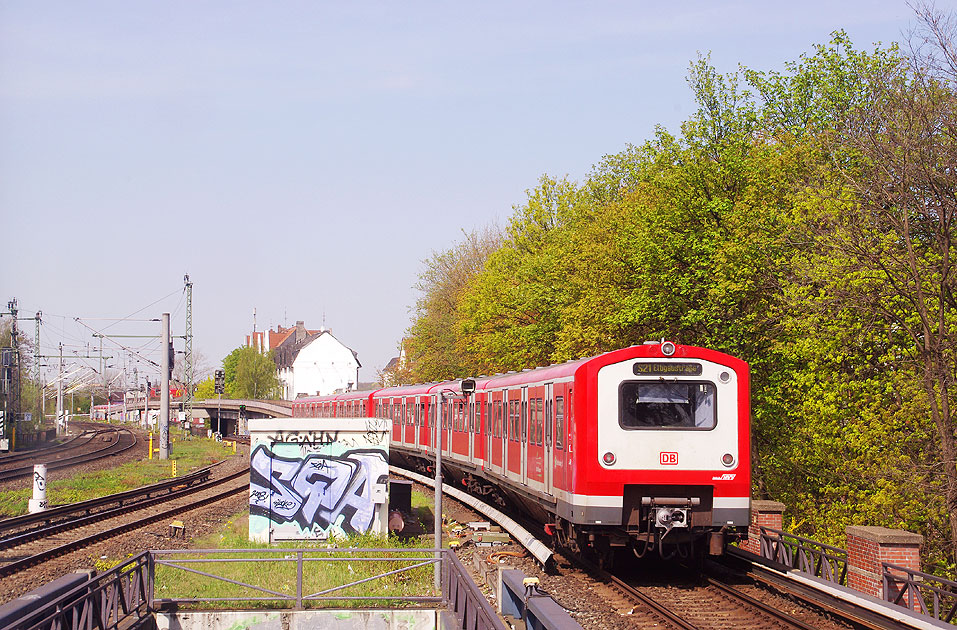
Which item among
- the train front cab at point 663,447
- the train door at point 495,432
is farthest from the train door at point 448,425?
the train front cab at point 663,447

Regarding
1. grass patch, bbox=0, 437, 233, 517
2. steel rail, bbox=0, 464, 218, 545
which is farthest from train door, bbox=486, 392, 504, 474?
grass patch, bbox=0, 437, 233, 517

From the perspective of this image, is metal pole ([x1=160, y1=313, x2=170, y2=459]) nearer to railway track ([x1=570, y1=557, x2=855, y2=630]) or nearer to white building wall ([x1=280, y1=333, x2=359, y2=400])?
railway track ([x1=570, y1=557, x2=855, y2=630])

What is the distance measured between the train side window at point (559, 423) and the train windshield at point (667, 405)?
4.29 ft

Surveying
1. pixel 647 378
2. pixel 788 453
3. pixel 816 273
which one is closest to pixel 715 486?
pixel 647 378

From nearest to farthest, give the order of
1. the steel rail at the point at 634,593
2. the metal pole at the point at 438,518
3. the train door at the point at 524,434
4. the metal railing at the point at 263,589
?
the metal railing at the point at 263,589, the steel rail at the point at 634,593, the metal pole at the point at 438,518, the train door at the point at 524,434

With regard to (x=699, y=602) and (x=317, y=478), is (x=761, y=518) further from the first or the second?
(x=317, y=478)

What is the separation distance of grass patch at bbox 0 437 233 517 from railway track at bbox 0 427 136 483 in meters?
2.72

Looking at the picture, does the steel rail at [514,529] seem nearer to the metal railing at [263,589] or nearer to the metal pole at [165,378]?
the metal railing at [263,589]

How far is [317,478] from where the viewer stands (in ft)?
62.1

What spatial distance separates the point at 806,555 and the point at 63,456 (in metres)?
46.0

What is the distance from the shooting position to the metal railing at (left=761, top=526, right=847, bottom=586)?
534 inches

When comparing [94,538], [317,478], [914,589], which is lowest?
[94,538]

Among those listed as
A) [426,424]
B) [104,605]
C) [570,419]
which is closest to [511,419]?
[570,419]

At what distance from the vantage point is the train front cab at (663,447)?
553 inches
